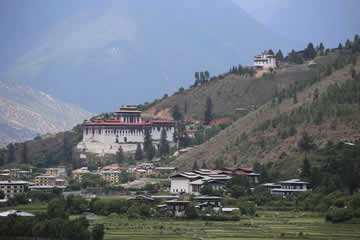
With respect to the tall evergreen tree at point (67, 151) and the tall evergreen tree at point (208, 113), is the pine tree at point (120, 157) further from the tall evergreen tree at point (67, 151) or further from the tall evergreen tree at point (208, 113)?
the tall evergreen tree at point (208, 113)

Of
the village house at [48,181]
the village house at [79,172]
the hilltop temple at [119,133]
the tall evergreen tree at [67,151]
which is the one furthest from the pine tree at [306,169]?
the tall evergreen tree at [67,151]

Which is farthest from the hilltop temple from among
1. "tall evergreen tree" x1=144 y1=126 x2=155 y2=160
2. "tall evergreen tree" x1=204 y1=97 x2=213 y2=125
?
"tall evergreen tree" x1=204 y1=97 x2=213 y2=125

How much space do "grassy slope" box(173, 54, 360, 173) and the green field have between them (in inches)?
1478

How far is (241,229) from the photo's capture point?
253 feet

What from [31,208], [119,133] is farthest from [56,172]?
[31,208]

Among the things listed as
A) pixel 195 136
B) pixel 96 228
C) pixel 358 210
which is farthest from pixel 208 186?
pixel 195 136

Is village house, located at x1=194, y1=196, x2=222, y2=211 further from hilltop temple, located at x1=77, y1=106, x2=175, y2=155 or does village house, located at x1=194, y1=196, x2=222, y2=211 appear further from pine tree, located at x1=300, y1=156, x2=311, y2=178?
hilltop temple, located at x1=77, y1=106, x2=175, y2=155

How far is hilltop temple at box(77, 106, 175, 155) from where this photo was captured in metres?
168

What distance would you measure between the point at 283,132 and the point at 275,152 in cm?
616

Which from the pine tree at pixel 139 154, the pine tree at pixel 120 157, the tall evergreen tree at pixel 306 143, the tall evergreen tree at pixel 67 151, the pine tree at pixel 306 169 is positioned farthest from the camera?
the tall evergreen tree at pixel 67 151

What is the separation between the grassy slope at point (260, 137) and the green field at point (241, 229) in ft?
123

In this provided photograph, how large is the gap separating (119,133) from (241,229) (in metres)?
96.6

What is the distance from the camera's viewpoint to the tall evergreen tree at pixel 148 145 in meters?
160

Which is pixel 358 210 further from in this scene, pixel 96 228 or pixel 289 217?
pixel 96 228
